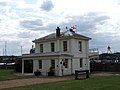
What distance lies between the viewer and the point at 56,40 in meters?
47.1

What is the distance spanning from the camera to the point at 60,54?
43156mm

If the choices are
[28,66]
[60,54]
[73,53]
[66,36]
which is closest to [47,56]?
[60,54]

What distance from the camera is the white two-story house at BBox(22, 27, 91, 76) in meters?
43.8

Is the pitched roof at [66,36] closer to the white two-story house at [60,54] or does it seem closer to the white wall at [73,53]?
the white two-story house at [60,54]

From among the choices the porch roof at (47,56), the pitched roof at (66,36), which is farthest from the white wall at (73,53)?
the porch roof at (47,56)

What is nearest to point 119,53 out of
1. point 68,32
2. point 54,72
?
point 68,32

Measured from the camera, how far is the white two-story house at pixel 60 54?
4384cm

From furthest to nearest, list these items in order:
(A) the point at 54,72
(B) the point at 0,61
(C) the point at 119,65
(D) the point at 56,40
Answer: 1. (B) the point at 0,61
2. (C) the point at 119,65
3. (D) the point at 56,40
4. (A) the point at 54,72

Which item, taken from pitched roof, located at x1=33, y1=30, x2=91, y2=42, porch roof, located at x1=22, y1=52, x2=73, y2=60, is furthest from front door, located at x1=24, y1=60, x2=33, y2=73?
pitched roof, located at x1=33, y1=30, x2=91, y2=42

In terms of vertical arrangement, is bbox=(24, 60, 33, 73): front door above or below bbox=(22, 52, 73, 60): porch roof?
below

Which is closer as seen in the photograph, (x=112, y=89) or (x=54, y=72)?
(x=112, y=89)

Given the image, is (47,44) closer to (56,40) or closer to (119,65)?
(56,40)

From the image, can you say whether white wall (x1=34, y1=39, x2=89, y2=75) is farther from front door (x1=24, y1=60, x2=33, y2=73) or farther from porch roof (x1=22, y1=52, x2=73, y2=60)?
front door (x1=24, y1=60, x2=33, y2=73)

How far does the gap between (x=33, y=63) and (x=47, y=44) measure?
12.6ft
